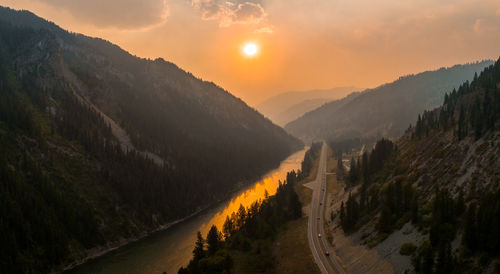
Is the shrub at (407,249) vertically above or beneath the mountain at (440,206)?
beneath

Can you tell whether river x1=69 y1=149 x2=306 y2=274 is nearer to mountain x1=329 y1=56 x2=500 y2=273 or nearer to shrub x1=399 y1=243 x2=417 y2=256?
mountain x1=329 y1=56 x2=500 y2=273

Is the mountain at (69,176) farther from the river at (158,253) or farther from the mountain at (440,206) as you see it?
the mountain at (440,206)

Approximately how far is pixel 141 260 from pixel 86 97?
451 ft

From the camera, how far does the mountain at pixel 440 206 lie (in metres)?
46.2

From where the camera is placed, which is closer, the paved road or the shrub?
the shrub

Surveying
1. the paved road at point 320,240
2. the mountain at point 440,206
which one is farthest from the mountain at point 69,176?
the mountain at point 440,206

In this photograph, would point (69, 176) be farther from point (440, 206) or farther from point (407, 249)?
point (440, 206)

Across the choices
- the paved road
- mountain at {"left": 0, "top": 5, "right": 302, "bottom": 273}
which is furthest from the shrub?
mountain at {"left": 0, "top": 5, "right": 302, "bottom": 273}

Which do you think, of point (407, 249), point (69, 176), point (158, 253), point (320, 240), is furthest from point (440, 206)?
point (69, 176)

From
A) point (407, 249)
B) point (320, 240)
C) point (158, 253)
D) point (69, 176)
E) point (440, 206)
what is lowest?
point (320, 240)

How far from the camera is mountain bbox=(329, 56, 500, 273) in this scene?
1817 inches

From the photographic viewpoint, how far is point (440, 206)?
59.0 m

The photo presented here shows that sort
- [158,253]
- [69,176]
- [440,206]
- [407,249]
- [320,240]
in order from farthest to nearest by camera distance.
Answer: [69,176], [158,253], [320,240], [440,206], [407,249]

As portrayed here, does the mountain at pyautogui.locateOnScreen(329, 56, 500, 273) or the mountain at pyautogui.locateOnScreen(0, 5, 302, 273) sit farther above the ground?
the mountain at pyautogui.locateOnScreen(0, 5, 302, 273)
